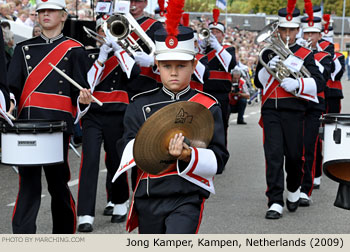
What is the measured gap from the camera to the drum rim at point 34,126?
5.64m

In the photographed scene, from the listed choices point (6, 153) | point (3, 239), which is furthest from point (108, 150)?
point (3, 239)

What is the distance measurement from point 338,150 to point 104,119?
2481 mm

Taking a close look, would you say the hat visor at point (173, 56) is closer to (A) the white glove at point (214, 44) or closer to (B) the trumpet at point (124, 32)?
(B) the trumpet at point (124, 32)

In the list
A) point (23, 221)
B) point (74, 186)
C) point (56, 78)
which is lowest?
point (74, 186)

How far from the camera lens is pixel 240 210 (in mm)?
8023

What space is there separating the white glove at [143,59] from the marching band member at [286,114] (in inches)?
49.0

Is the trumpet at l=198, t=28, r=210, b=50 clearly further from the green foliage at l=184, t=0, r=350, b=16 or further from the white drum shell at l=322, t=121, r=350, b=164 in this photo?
the green foliage at l=184, t=0, r=350, b=16

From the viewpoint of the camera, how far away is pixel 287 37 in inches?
314

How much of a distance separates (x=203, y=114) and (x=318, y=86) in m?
3.74

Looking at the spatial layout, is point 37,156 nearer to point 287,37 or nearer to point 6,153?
point 6,153

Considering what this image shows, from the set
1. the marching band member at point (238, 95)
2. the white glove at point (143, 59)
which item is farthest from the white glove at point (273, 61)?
the marching band member at point (238, 95)

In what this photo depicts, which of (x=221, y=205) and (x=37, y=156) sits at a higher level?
(x=37, y=156)

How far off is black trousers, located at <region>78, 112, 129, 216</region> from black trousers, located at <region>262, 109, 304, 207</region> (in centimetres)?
153

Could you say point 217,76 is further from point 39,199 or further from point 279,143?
point 39,199
